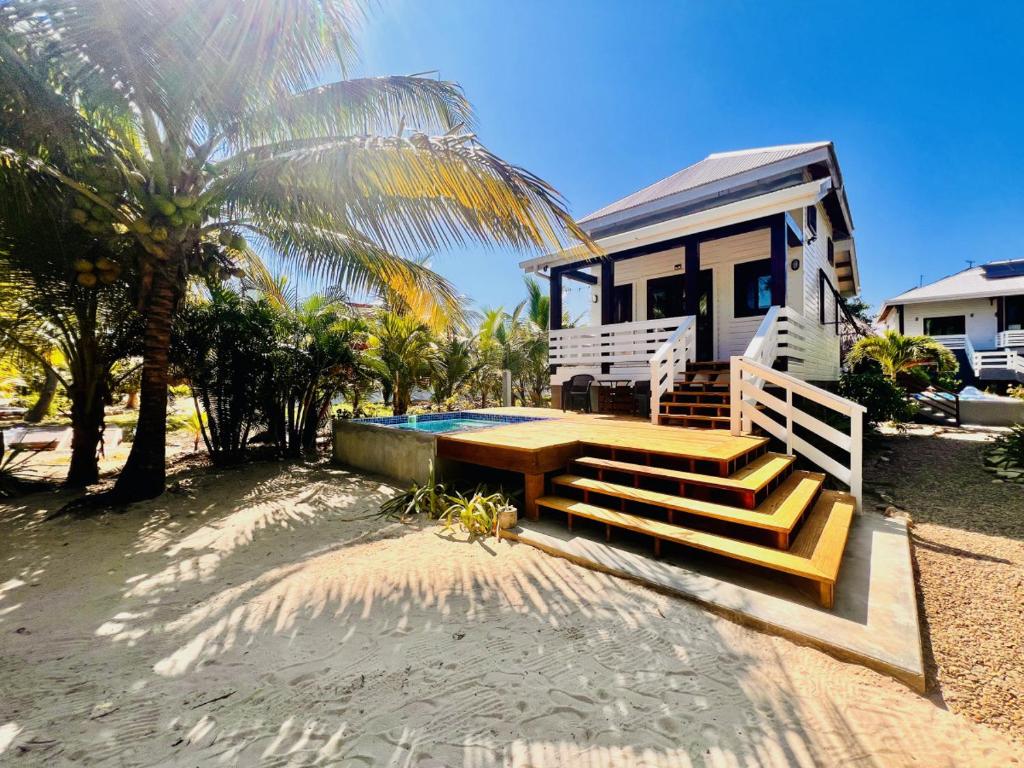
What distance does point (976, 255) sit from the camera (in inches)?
1113

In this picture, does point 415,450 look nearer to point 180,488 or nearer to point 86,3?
point 180,488

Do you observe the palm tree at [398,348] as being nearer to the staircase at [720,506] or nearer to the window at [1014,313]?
the staircase at [720,506]

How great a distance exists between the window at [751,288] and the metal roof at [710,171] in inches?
88.1

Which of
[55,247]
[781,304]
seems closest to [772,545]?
[781,304]

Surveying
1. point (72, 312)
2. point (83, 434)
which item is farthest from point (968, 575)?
point (72, 312)

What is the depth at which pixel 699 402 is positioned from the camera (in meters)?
7.61

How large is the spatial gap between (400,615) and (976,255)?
42.9 meters

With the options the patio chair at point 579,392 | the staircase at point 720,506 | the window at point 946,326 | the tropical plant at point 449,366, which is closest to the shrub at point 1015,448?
the staircase at point 720,506

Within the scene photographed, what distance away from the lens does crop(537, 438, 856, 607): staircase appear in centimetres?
340

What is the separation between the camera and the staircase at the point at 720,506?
11.2ft

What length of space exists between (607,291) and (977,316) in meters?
24.0

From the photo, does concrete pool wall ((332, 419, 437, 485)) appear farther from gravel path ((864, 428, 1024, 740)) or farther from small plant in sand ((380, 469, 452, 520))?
gravel path ((864, 428, 1024, 740))

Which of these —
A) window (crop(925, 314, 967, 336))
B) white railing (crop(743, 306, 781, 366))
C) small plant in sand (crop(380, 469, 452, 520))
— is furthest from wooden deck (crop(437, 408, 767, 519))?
window (crop(925, 314, 967, 336))

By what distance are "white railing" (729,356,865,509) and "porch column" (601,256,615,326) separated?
187 inches
